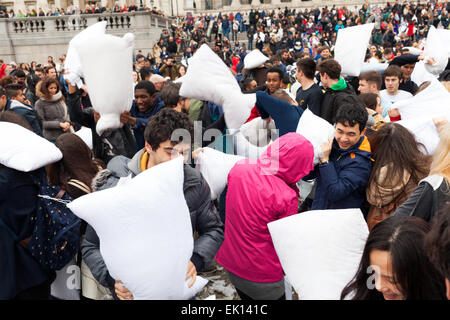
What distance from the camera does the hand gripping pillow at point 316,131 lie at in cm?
262

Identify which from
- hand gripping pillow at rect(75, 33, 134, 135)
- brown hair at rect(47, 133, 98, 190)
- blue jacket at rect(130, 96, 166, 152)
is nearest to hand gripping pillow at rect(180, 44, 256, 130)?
hand gripping pillow at rect(75, 33, 134, 135)

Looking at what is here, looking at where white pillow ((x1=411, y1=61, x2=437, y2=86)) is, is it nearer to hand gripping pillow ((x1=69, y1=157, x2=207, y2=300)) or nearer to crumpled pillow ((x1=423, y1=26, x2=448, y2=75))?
crumpled pillow ((x1=423, y1=26, x2=448, y2=75))

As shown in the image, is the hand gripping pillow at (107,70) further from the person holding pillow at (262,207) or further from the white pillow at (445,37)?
the white pillow at (445,37)

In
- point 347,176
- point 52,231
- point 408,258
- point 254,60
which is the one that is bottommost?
point 52,231

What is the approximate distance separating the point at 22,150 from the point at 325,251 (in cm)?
159

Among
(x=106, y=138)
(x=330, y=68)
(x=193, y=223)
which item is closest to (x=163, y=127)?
(x=193, y=223)

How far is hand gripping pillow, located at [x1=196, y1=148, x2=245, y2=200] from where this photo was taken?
2.67 m

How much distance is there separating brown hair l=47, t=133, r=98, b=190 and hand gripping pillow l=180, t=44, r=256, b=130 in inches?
49.6

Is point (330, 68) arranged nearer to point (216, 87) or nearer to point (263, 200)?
point (216, 87)

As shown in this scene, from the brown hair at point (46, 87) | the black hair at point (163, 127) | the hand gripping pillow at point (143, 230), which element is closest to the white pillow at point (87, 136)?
Answer: the black hair at point (163, 127)

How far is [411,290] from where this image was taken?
4.67 ft

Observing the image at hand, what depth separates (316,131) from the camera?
2.75 m

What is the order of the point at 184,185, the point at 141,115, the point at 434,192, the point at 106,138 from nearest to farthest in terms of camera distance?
Answer: the point at 434,192 < the point at 184,185 < the point at 106,138 < the point at 141,115

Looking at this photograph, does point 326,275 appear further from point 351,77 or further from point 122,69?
point 351,77
